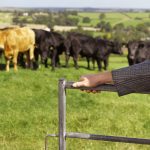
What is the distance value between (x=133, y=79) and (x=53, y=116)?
6.42 m

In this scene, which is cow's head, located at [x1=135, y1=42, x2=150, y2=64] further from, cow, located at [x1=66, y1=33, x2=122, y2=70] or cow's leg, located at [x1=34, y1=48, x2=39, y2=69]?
cow's leg, located at [x1=34, y1=48, x2=39, y2=69]

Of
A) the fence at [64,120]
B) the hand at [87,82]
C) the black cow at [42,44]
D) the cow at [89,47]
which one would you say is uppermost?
the hand at [87,82]

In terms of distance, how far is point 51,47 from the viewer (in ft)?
65.1

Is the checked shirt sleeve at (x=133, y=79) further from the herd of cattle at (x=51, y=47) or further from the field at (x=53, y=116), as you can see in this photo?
the herd of cattle at (x=51, y=47)

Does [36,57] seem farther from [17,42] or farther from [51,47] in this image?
[17,42]

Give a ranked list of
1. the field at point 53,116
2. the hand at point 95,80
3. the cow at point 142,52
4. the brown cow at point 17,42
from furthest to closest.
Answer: the cow at point 142,52 < the brown cow at point 17,42 < the field at point 53,116 < the hand at point 95,80

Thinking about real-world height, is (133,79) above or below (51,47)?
above

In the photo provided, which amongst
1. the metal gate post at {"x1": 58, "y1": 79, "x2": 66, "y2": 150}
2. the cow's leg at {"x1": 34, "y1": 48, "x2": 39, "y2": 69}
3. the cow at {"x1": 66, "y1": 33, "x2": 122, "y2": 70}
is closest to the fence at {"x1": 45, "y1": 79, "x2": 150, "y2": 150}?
the metal gate post at {"x1": 58, "y1": 79, "x2": 66, "y2": 150}

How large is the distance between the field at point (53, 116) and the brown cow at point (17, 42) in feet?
12.2

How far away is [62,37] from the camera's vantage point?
67.0ft

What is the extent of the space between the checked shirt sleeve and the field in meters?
3.11

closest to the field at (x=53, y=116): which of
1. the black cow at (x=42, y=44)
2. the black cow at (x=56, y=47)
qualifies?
the black cow at (x=42, y=44)

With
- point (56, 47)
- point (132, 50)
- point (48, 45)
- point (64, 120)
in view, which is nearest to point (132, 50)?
point (132, 50)

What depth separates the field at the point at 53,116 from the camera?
7168 millimetres
